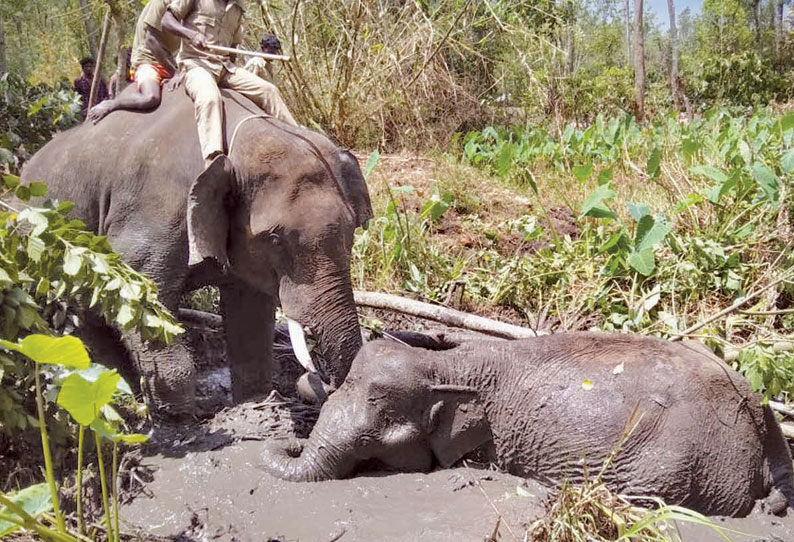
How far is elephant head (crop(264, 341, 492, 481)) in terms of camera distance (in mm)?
3865

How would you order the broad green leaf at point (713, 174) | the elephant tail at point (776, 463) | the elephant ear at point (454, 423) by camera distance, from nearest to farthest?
the elephant tail at point (776, 463), the elephant ear at point (454, 423), the broad green leaf at point (713, 174)

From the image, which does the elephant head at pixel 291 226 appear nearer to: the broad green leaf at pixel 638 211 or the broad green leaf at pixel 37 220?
the broad green leaf at pixel 37 220

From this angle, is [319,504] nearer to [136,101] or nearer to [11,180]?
[11,180]

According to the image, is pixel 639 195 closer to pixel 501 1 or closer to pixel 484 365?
pixel 484 365

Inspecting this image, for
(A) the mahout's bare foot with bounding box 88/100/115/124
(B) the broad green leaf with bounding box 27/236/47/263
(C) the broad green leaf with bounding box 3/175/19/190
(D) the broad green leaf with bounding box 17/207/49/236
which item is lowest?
(B) the broad green leaf with bounding box 27/236/47/263

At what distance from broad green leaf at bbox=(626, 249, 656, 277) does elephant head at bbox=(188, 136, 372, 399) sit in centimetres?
218

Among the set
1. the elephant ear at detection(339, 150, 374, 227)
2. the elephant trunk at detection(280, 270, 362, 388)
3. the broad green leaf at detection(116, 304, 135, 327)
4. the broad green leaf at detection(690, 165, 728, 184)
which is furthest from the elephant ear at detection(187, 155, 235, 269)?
the broad green leaf at detection(690, 165, 728, 184)

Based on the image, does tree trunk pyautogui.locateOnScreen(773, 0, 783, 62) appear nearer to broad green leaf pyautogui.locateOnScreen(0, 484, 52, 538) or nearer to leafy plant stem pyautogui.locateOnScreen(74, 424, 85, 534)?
leafy plant stem pyautogui.locateOnScreen(74, 424, 85, 534)

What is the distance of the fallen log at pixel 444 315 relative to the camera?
514 centimetres

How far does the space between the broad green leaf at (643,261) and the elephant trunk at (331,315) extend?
2218 mm

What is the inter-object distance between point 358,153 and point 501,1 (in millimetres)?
3062

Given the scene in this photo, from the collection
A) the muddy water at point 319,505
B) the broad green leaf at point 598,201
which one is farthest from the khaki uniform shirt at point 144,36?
the broad green leaf at point 598,201

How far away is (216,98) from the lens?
14.3 ft

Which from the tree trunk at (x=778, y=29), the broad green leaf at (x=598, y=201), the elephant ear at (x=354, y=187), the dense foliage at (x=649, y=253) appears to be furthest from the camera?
the tree trunk at (x=778, y=29)
